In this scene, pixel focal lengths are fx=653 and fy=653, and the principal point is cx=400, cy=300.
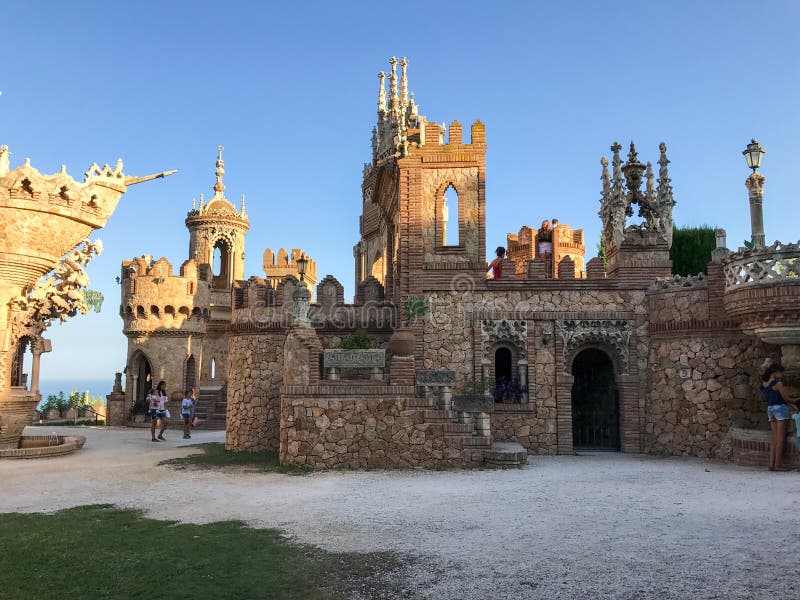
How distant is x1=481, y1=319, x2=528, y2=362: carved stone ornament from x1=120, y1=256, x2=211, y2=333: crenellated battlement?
19834 millimetres

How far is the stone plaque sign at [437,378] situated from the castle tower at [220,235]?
26.1 m

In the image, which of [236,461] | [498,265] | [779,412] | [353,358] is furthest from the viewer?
[498,265]

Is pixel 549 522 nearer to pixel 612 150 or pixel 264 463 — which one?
pixel 264 463

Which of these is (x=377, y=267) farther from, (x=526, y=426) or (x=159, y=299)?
(x=526, y=426)

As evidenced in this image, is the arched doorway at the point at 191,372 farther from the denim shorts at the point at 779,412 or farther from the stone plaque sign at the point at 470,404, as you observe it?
the denim shorts at the point at 779,412

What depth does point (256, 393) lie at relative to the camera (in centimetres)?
1702

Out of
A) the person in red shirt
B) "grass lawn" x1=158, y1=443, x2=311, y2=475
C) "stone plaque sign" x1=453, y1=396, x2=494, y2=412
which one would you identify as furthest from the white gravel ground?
the person in red shirt

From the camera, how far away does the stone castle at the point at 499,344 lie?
1383 cm

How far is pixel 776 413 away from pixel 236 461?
11.4 meters

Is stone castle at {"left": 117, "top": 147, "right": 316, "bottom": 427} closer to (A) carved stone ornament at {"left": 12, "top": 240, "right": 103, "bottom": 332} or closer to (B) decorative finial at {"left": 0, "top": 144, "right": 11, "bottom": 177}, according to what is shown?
(A) carved stone ornament at {"left": 12, "top": 240, "right": 103, "bottom": 332}

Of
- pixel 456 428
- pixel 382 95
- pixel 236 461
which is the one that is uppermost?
pixel 382 95

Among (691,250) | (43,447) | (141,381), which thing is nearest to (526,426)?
(43,447)

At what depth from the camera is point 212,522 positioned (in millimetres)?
8688

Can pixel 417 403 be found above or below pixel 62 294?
below
